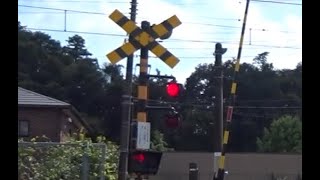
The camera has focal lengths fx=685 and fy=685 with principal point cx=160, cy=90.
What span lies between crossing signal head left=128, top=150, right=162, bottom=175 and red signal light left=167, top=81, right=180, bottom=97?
4.73 ft

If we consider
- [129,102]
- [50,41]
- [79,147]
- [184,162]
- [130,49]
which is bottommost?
[184,162]

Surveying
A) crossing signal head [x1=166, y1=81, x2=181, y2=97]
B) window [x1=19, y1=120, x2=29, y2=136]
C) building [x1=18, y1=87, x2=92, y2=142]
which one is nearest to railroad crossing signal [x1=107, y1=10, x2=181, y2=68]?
crossing signal head [x1=166, y1=81, x2=181, y2=97]

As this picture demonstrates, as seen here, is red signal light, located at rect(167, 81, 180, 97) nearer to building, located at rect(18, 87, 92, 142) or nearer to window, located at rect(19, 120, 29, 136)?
building, located at rect(18, 87, 92, 142)

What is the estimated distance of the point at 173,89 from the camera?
13.9 m

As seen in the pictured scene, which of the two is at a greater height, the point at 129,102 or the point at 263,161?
the point at 129,102

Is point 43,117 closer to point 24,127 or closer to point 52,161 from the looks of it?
point 24,127

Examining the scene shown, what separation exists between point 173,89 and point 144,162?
67.8 inches

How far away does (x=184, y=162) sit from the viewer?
44594mm

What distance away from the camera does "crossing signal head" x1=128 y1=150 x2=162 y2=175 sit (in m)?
13.1
